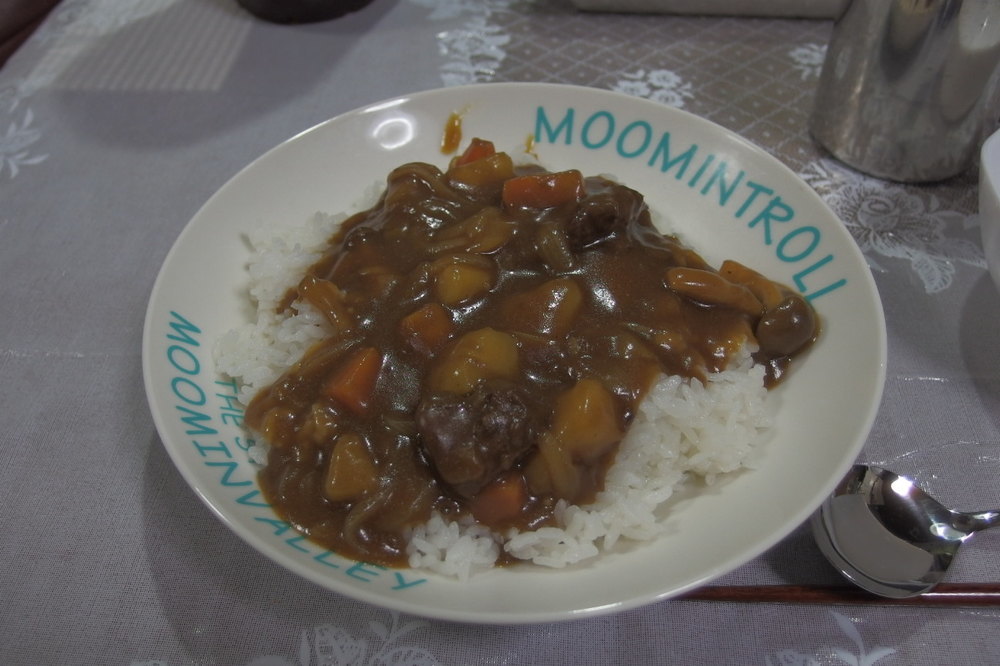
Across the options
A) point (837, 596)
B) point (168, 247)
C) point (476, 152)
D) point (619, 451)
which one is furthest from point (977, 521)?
point (168, 247)

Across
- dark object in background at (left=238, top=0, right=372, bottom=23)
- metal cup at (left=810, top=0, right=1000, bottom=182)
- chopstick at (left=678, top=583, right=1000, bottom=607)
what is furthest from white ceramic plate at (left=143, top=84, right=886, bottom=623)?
dark object in background at (left=238, top=0, right=372, bottom=23)

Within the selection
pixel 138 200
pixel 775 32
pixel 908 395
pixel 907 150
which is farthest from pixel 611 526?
pixel 775 32

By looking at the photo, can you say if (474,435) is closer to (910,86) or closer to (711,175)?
(711,175)

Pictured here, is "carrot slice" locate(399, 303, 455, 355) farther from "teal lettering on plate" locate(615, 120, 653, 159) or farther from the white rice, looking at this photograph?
"teal lettering on plate" locate(615, 120, 653, 159)

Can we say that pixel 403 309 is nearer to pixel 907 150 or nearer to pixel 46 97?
pixel 907 150

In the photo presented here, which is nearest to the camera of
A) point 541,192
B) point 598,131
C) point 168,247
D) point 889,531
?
point 889,531
